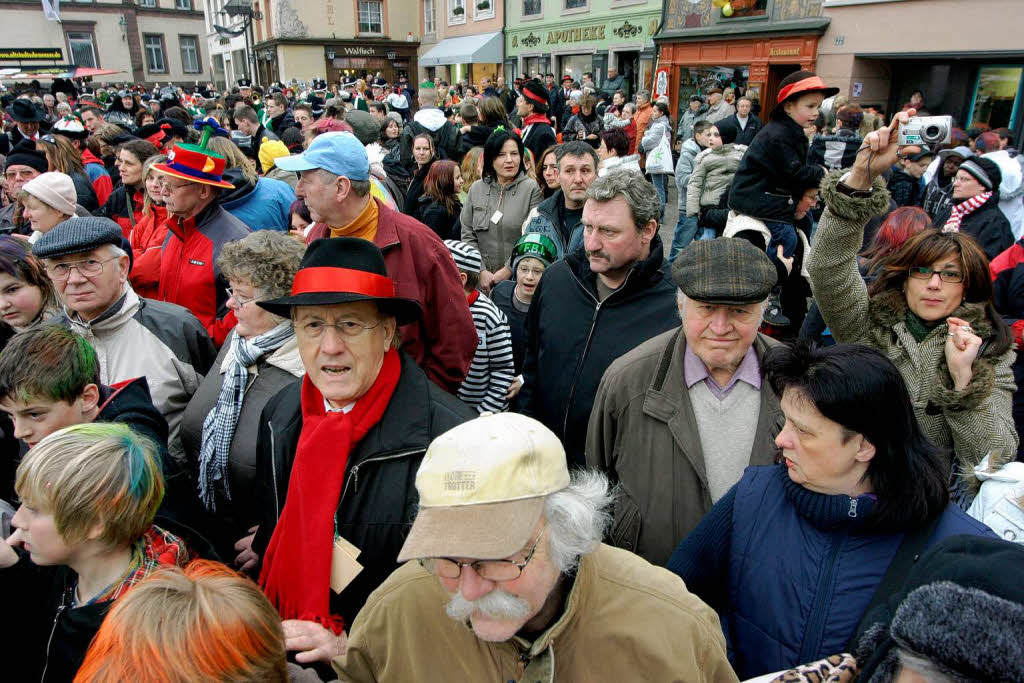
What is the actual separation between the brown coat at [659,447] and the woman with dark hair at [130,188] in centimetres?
480

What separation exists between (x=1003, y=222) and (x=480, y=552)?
5.48 meters

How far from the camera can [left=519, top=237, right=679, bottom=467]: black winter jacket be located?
283 cm

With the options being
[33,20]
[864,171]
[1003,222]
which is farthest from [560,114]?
[33,20]

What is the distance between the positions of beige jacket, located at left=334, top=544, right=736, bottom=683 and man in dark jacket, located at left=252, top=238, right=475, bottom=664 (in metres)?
0.44

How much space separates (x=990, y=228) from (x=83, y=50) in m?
56.0

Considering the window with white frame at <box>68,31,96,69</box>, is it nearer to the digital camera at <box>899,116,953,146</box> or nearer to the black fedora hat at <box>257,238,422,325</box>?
the black fedora hat at <box>257,238,422,325</box>

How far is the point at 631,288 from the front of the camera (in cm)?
285

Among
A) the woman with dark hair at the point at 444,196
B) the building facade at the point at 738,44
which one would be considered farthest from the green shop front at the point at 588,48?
the woman with dark hair at the point at 444,196

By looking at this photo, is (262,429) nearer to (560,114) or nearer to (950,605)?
(950,605)

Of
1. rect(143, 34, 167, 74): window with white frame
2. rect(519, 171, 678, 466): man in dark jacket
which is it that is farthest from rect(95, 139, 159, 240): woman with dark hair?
rect(143, 34, 167, 74): window with white frame

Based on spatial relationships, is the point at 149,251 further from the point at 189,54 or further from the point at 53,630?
the point at 189,54

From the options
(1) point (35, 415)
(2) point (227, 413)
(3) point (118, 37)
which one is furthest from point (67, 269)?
(3) point (118, 37)

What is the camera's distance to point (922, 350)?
8.32 ft

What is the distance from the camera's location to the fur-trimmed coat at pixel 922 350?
2.42 metres
